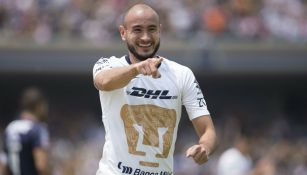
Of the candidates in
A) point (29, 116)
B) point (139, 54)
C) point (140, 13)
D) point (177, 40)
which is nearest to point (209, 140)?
point (139, 54)

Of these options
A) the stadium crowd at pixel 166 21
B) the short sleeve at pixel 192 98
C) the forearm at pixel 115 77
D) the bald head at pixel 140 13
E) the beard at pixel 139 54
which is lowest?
the short sleeve at pixel 192 98

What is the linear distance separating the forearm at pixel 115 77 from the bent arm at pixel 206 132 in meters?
0.76

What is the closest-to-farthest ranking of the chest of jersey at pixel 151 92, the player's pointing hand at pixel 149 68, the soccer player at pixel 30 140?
the player's pointing hand at pixel 149 68 → the chest of jersey at pixel 151 92 → the soccer player at pixel 30 140

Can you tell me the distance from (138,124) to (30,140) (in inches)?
152

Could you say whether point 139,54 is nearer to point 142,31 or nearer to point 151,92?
point 142,31

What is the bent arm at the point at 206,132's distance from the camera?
292 inches

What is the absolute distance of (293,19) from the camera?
21.9 metres

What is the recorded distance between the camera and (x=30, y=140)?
11164mm

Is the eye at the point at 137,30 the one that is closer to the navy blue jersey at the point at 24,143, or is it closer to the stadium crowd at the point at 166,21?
the navy blue jersey at the point at 24,143

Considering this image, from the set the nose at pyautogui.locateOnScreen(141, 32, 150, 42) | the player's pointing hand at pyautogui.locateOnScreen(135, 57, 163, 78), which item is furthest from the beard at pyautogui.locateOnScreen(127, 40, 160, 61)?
the player's pointing hand at pyautogui.locateOnScreen(135, 57, 163, 78)

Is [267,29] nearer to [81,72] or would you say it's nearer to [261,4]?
[261,4]

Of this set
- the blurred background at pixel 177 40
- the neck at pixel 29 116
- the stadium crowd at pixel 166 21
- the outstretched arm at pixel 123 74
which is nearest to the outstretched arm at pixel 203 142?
the outstretched arm at pixel 123 74

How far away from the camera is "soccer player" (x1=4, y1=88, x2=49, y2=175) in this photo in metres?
11.1

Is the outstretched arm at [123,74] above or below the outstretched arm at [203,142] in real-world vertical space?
above
